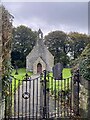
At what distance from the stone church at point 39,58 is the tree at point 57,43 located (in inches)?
57.2

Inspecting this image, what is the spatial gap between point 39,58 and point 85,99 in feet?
73.4

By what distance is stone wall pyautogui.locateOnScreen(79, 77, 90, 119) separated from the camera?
511 cm

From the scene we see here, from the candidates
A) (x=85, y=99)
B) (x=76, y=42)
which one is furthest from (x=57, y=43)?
(x=85, y=99)

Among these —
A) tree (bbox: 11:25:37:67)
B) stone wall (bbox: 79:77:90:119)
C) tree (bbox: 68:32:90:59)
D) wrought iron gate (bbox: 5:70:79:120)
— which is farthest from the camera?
tree (bbox: 11:25:37:67)

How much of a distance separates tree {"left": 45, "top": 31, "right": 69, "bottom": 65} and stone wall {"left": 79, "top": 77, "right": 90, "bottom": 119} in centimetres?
2222

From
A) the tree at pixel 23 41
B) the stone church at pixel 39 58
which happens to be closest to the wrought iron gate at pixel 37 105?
the stone church at pixel 39 58

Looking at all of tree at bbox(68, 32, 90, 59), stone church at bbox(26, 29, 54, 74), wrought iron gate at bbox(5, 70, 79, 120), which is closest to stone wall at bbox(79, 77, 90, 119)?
wrought iron gate at bbox(5, 70, 79, 120)

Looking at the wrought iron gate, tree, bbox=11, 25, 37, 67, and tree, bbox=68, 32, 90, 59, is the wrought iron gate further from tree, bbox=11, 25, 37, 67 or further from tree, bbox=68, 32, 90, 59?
tree, bbox=11, 25, 37, 67

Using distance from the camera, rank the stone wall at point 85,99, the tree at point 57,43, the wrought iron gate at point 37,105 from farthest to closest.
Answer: the tree at point 57,43 → the wrought iron gate at point 37,105 → the stone wall at point 85,99

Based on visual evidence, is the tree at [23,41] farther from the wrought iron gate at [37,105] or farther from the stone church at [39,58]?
the wrought iron gate at [37,105]

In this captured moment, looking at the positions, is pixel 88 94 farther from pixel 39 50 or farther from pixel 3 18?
pixel 39 50

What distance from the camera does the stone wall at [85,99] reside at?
5.11 metres

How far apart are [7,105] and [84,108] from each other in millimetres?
1744

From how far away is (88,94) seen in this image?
512 centimetres
